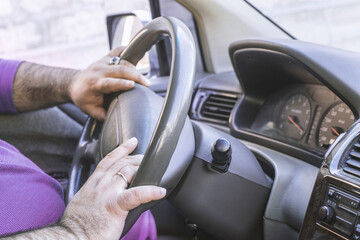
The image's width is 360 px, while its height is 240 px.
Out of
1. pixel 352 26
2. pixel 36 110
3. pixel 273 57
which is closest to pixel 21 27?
pixel 36 110

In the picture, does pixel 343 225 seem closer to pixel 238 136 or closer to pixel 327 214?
pixel 327 214

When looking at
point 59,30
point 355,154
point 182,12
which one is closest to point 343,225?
point 355,154

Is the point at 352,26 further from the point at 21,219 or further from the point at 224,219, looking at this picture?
the point at 21,219

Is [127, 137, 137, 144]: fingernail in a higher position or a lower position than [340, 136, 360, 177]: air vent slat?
lower

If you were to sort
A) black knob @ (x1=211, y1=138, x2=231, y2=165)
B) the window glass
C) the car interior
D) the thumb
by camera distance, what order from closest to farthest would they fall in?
the car interior
black knob @ (x1=211, y1=138, x2=231, y2=165)
the thumb
the window glass

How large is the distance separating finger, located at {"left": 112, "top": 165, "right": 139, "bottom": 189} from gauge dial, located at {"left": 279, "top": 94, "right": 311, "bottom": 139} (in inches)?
29.0

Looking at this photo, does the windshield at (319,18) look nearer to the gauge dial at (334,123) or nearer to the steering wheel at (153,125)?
the gauge dial at (334,123)

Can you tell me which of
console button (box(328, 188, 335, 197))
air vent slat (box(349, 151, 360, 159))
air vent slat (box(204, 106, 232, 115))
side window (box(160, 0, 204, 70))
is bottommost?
air vent slat (box(204, 106, 232, 115))

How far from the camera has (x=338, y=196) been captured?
2.81ft

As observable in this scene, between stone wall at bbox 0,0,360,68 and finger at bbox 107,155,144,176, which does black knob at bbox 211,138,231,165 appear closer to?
finger at bbox 107,155,144,176

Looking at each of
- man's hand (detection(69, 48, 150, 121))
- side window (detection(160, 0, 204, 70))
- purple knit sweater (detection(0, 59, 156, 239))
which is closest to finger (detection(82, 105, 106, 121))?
man's hand (detection(69, 48, 150, 121))

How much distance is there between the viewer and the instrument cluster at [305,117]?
1.25 meters

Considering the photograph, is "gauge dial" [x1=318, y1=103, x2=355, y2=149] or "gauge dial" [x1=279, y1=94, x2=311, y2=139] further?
"gauge dial" [x1=279, y1=94, x2=311, y2=139]

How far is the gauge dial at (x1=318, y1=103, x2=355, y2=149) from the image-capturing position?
121 cm
